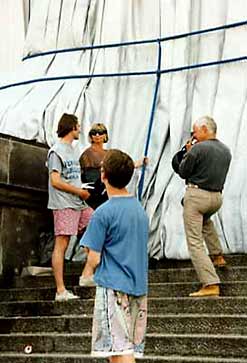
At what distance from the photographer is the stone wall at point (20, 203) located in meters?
9.34

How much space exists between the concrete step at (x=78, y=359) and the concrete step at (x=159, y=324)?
371 mm

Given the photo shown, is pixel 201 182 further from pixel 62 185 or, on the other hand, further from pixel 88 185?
pixel 88 185

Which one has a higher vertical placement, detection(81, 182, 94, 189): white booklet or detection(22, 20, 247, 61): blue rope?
detection(22, 20, 247, 61): blue rope

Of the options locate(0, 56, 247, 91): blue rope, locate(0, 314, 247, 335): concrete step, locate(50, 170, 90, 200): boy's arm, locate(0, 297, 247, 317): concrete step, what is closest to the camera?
locate(0, 314, 247, 335): concrete step

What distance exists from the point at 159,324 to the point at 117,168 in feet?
7.38

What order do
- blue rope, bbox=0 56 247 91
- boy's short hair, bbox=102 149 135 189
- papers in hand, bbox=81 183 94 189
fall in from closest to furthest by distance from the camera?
boy's short hair, bbox=102 149 135 189
papers in hand, bbox=81 183 94 189
blue rope, bbox=0 56 247 91

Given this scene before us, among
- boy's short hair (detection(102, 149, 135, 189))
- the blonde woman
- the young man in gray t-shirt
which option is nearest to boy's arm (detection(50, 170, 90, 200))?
the young man in gray t-shirt

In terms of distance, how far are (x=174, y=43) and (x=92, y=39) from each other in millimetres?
1229

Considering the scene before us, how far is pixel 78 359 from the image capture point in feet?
23.0

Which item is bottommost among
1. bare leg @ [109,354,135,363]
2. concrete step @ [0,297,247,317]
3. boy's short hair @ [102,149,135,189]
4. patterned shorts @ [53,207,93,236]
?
bare leg @ [109,354,135,363]

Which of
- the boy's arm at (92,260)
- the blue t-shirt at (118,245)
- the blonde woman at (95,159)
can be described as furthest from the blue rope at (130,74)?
the boy's arm at (92,260)

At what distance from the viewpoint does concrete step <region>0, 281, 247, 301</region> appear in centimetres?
773

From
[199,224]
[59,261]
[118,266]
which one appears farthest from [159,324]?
[118,266]

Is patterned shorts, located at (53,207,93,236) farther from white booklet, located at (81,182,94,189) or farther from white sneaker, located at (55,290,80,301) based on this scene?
white sneaker, located at (55,290,80,301)
